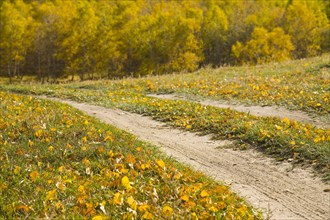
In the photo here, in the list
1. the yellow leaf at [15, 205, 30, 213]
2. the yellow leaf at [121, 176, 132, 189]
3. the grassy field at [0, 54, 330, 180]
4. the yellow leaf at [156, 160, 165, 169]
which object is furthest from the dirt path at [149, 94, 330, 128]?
the yellow leaf at [15, 205, 30, 213]

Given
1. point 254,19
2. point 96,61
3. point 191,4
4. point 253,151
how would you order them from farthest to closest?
point 191,4 → point 254,19 → point 96,61 → point 253,151

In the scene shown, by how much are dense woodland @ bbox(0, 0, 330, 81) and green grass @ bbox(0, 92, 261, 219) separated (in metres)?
40.1

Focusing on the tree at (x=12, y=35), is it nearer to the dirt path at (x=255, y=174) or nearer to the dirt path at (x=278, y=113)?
the dirt path at (x=278, y=113)

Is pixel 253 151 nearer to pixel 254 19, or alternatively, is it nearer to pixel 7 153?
pixel 7 153

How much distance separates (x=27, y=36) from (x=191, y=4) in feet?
90.8

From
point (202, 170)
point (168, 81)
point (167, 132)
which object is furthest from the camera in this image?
point (168, 81)

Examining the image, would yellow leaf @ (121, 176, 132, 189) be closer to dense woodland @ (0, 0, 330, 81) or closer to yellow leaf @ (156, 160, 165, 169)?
yellow leaf @ (156, 160, 165, 169)

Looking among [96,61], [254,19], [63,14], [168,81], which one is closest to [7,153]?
[168,81]

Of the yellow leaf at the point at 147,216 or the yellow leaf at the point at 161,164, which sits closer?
the yellow leaf at the point at 147,216

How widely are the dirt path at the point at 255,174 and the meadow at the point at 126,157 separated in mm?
339

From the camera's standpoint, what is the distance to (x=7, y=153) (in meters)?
6.88

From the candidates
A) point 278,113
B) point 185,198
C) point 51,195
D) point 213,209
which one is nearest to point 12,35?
point 278,113

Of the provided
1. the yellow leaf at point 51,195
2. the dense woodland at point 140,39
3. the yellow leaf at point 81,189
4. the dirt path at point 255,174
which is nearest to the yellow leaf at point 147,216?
the yellow leaf at point 81,189

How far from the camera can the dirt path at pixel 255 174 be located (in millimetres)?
6348
